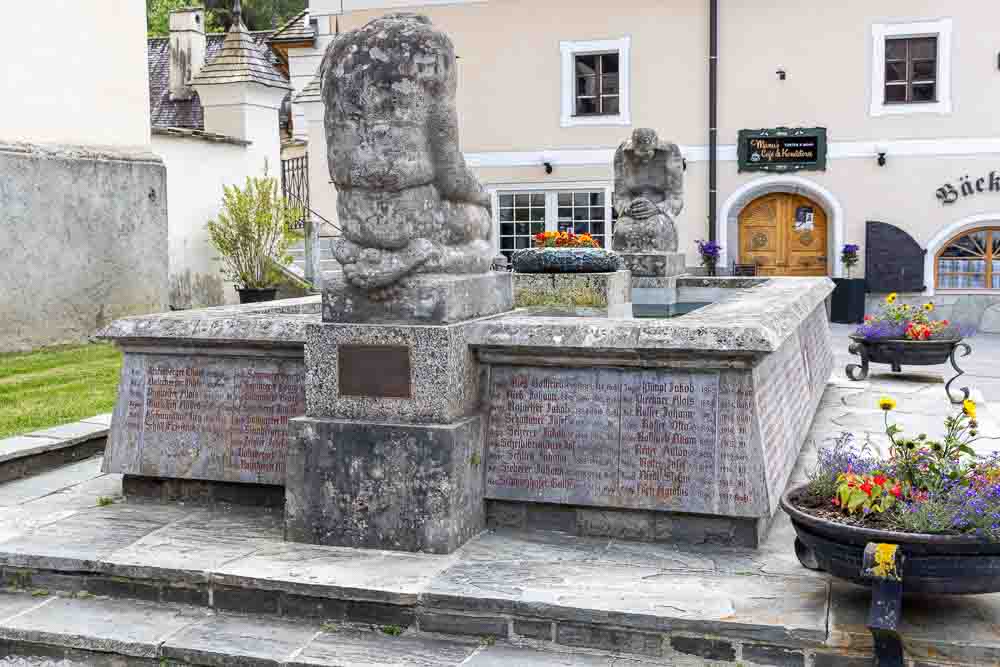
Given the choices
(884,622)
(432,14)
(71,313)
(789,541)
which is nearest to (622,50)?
(432,14)

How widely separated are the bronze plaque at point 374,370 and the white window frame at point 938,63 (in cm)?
1473

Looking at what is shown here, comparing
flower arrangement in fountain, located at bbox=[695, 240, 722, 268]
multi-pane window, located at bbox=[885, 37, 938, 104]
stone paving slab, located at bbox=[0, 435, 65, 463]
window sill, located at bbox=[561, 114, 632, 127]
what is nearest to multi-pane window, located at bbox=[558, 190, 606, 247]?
window sill, located at bbox=[561, 114, 632, 127]

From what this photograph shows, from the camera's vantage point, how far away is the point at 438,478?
15.3ft

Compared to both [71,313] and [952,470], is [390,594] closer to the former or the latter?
[952,470]

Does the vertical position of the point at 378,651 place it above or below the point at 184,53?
below

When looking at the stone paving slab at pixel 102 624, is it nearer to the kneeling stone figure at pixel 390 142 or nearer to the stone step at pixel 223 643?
the stone step at pixel 223 643

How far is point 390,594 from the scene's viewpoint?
4.21m

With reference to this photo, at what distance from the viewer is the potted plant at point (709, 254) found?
17.5 metres

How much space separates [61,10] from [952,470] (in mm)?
12011

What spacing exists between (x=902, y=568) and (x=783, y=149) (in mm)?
15152

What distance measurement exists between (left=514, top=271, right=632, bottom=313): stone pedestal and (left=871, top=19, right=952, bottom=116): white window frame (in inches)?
408

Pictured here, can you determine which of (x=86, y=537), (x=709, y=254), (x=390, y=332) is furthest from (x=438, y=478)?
(x=709, y=254)

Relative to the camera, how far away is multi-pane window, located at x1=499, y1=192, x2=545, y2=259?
63.1 feet

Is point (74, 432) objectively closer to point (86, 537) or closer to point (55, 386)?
point (86, 537)
